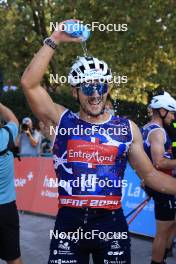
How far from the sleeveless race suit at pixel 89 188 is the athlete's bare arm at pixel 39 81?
9 centimetres

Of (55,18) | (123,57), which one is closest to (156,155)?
(123,57)

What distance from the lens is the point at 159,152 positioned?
527 centimetres

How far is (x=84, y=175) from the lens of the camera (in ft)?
10.8

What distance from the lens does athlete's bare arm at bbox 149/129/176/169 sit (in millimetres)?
5227

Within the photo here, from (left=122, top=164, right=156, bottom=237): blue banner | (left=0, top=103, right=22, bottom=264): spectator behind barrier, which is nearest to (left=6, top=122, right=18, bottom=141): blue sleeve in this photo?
(left=0, top=103, right=22, bottom=264): spectator behind barrier

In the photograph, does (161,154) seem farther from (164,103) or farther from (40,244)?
(40,244)

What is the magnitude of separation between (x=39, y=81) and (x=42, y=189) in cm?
703

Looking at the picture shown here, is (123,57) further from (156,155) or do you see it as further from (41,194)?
(156,155)

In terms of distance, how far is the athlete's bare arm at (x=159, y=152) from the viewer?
5.23m

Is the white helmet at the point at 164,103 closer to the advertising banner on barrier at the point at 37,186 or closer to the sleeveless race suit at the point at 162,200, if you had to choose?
the sleeveless race suit at the point at 162,200

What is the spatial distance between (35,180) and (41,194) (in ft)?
1.46

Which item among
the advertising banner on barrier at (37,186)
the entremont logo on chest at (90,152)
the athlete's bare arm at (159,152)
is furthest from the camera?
the advertising banner on barrier at (37,186)
